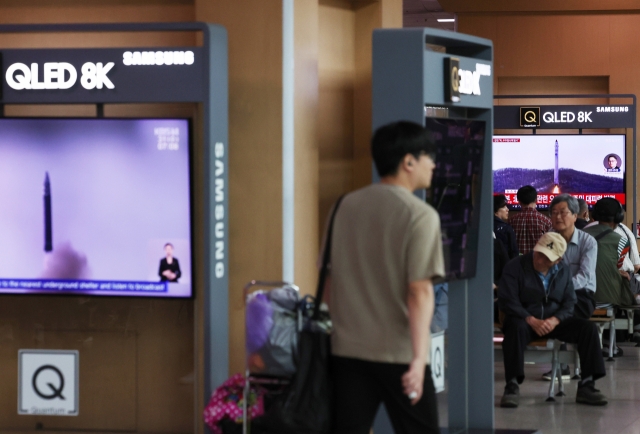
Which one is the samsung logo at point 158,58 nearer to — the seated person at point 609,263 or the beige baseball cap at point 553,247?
the beige baseball cap at point 553,247

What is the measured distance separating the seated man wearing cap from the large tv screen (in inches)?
114

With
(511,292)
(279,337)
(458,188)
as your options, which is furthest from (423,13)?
(279,337)

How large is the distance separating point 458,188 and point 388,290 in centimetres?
203

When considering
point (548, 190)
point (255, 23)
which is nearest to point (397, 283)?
point (255, 23)

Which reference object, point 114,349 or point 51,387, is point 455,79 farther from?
point 51,387

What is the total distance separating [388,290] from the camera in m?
3.30

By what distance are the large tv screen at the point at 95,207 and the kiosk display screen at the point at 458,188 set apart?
1.29 m

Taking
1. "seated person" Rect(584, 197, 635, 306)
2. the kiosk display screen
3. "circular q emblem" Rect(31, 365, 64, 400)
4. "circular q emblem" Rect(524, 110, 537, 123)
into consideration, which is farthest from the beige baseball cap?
"circular q emblem" Rect(524, 110, 537, 123)

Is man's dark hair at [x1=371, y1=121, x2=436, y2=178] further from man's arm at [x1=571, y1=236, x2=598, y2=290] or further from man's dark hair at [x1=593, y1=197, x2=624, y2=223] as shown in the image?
man's dark hair at [x1=593, y1=197, x2=624, y2=223]

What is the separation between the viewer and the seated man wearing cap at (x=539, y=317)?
699 centimetres

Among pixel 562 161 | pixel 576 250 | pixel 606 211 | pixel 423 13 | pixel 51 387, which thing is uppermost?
pixel 423 13

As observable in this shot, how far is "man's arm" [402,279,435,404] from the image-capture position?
3154 mm

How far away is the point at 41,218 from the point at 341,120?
193cm

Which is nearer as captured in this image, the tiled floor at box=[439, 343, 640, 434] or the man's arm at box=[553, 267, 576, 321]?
the tiled floor at box=[439, 343, 640, 434]
